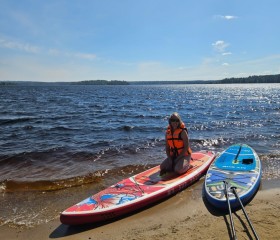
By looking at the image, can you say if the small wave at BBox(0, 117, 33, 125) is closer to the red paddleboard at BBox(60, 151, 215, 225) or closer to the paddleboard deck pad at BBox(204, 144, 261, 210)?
the red paddleboard at BBox(60, 151, 215, 225)

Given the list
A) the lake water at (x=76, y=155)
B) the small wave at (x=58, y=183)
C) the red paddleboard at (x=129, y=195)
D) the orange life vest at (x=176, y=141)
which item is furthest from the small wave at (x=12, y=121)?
the orange life vest at (x=176, y=141)

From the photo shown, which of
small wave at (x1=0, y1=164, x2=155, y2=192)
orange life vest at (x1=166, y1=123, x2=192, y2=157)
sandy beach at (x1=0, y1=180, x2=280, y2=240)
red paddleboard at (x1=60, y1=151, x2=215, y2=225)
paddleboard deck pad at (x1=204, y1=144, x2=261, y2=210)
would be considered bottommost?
small wave at (x1=0, y1=164, x2=155, y2=192)

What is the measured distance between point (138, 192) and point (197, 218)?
1511 millimetres

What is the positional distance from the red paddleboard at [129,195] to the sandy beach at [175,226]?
170mm

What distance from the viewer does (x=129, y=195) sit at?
6.29 metres

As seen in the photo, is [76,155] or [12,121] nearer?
[76,155]

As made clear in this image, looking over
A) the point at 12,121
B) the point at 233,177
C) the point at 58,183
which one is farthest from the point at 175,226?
the point at 12,121

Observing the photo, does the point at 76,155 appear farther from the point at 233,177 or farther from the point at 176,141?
the point at 233,177

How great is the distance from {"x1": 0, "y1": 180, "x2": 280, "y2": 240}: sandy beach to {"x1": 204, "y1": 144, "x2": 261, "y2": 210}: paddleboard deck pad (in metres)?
0.22

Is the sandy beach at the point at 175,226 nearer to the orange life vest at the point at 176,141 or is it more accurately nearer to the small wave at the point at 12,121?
the orange life vest at the point at 176,141

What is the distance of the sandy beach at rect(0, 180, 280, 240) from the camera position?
480cm

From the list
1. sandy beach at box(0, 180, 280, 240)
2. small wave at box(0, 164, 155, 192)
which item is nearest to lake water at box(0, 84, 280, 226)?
small wave at box(0, 164, 155, 192)

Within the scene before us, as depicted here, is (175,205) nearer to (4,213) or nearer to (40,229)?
(40,229)

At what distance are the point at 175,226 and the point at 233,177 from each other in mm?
2532
